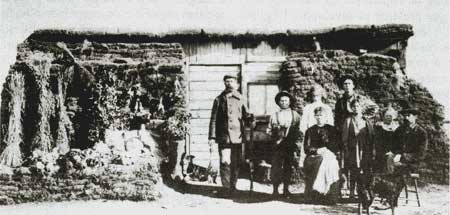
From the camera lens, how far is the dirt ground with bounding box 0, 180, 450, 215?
268 inches

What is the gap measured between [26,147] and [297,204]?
5.27 metres

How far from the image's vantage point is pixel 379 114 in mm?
9203

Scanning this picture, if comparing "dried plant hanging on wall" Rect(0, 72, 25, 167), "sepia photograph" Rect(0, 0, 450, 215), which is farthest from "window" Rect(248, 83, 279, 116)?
"dried plant hanging on wall" Rect(0, 72, 25, 167)

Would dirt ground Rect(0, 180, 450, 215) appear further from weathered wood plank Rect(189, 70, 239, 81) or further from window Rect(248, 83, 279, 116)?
weathered wood plank Rect(189, 70, 239, 81)

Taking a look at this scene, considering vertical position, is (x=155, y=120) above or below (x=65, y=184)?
above

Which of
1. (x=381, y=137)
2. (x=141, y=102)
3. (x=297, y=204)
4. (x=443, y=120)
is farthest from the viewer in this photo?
(x=141, y=102)

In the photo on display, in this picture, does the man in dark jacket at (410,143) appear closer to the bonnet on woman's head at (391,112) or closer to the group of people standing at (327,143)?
the group of people standing at (327,143)

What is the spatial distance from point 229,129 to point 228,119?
15 cm

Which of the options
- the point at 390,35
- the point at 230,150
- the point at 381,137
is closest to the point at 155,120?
the point at 230,150

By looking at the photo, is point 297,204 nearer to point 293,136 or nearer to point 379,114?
point 293,136

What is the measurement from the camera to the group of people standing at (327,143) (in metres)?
7.11

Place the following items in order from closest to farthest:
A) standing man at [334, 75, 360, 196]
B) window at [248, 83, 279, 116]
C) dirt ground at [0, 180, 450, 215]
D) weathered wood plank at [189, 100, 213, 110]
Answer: dirt ground at [0, 180, 450, 215]
standing man at [334, 75, 360, 196]
window at [248, 83, 279, 116]
weathered wood plank at [189, 100, 213, 110]

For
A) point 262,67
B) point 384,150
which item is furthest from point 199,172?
point 384,150

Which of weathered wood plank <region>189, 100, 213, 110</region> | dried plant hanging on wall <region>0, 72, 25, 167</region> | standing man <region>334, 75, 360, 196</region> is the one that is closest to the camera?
standing man <region>334, 75, 360, 196</region>
